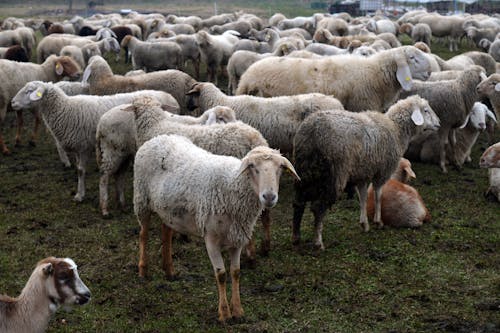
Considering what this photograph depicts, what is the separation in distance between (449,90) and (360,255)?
4763 mm

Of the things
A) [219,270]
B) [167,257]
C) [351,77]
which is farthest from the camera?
[351,77]

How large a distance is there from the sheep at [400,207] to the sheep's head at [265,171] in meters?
2.94

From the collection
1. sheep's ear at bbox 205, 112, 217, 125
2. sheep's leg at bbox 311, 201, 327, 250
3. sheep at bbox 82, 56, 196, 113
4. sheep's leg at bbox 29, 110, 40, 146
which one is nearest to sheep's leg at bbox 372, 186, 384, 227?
sheep's leg at bbox 311, 201, 327, 250

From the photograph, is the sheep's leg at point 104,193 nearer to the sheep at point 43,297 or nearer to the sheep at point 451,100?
the sheep at point 43,297

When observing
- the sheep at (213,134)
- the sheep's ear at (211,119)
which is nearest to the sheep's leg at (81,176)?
the sheep at (213,134)

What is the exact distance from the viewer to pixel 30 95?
9.57 m

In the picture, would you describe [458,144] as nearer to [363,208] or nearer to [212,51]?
[363,208]

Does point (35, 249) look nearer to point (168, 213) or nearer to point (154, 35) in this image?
point (168, 213)

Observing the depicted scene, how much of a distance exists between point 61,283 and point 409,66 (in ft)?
25.3

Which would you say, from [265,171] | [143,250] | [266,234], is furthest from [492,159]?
[143,250]

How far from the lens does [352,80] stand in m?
10.4

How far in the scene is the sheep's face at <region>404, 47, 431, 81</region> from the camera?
10672mm

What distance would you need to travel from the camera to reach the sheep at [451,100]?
34.7 ft

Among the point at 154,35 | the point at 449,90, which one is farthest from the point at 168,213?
the point at 154,35
